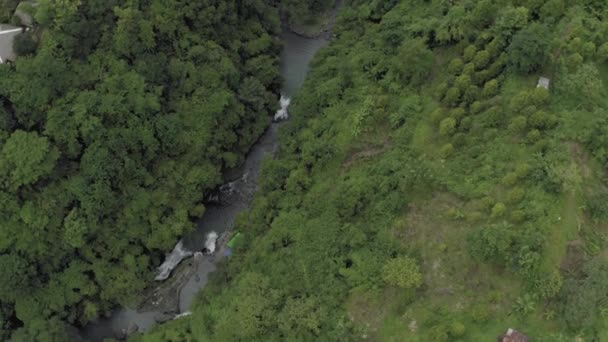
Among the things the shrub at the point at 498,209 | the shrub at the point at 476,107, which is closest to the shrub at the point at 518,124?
the shrub at the point at 476,107

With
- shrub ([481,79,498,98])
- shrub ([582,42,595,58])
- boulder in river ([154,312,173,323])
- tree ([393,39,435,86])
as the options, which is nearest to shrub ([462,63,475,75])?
shrub ([481,79,498,98])

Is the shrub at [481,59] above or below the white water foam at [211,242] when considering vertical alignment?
above

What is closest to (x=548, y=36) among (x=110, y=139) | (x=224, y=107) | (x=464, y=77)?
(x=464, y=77)

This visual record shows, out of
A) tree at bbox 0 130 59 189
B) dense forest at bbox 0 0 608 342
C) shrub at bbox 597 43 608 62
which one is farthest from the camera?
tree at bbox 0 130 59 189

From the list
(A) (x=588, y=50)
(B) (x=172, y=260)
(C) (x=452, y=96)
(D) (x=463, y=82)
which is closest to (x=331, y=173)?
(C) (x=452, y=96)

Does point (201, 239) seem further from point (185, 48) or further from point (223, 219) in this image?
point (185, 48)

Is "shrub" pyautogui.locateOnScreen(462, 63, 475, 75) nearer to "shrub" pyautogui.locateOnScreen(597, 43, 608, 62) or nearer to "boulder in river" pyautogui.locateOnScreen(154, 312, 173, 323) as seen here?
"shrub" pyautogui.locateOnScreen(597, 43, 608, 62)

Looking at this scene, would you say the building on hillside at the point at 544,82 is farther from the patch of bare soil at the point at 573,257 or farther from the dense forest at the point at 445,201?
the patch of bare soil at the point at 573,257
